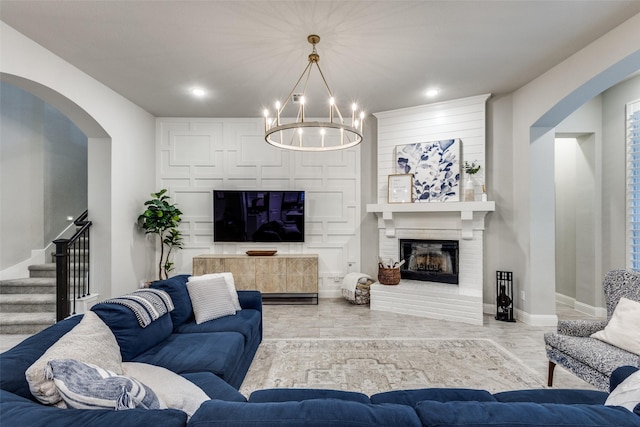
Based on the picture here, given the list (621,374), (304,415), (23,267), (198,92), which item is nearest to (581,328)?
(621,374)

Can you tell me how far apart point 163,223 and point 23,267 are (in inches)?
76.5

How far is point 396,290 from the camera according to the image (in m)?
4.38

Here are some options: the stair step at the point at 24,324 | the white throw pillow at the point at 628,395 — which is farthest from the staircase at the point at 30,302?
the white throw pillow at the point at 628,395

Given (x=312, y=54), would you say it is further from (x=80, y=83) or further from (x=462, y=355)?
(x=462, y=355)

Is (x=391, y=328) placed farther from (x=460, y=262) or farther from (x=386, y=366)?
(x=460, y=262)

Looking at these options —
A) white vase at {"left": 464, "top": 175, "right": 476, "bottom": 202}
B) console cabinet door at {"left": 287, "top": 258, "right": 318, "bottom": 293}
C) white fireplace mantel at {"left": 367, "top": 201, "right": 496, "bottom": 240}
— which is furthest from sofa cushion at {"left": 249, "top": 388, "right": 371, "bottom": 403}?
white vase at {"left": 464, "top": 175, "right": 476, "bottom": 202}

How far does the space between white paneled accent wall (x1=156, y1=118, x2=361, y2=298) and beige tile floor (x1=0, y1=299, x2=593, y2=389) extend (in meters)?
1.04

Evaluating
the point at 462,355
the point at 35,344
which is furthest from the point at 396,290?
the point at 35,344

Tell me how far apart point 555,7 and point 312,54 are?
6.72 feet

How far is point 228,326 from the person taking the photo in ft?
8.30

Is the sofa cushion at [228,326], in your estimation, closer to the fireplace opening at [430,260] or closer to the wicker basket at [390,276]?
the wicker basket at [390,276]

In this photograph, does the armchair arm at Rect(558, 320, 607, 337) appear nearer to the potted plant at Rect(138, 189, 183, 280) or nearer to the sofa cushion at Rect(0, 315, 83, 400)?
the sofa cushion at Rect(0, 315, 83, 400)

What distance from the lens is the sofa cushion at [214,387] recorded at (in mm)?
1519

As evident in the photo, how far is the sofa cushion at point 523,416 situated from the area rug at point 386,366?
1.61 m
